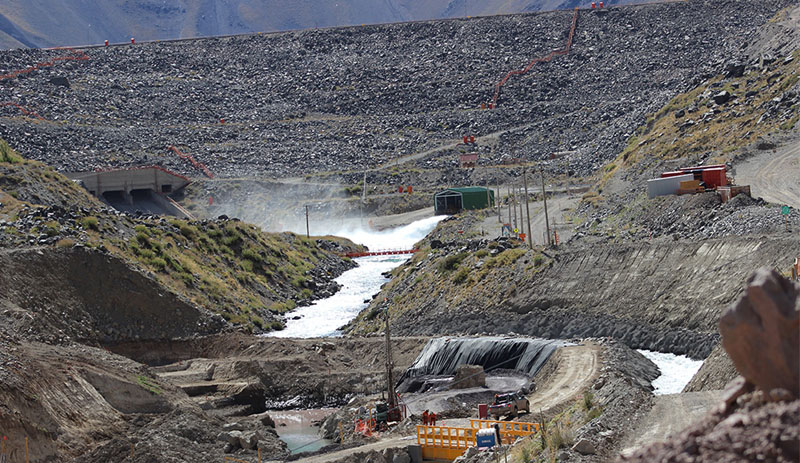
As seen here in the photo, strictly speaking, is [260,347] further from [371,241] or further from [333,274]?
[371,241]

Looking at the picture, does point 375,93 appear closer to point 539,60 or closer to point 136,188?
point 539,60

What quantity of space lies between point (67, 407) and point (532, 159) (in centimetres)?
10410

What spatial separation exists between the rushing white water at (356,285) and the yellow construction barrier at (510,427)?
36.4 metres

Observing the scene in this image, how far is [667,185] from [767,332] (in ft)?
193

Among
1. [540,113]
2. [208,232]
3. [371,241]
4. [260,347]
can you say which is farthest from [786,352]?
[540,113]

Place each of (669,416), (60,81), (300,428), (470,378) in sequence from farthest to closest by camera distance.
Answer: (60,81)
(300,428)
(470,378)
(669,416)

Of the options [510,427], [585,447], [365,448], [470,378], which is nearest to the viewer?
[585,447]

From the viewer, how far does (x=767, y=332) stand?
11.0 metres

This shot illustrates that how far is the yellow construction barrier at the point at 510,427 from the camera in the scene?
100 ft

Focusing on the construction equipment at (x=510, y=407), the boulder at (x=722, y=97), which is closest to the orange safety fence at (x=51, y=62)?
the boulder at (x=722, y=97)

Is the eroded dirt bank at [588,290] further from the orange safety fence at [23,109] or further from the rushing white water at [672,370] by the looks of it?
the orange safety fence at [23,109]

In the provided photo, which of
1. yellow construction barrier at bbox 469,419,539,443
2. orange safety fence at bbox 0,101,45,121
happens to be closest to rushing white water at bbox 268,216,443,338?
yellow construction barrier at bbox 469,419,539,443

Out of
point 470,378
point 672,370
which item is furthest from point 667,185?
point 672,370

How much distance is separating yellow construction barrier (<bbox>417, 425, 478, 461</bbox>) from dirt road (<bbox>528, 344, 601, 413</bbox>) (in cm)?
310
